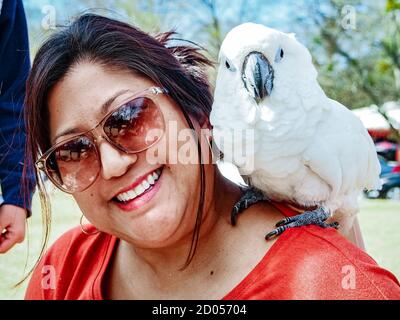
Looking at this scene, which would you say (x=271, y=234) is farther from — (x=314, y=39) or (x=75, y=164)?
(x=314, y=39)

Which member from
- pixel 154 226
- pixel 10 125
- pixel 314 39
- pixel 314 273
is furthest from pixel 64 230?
pixel 314 39

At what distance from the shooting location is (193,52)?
0.92m

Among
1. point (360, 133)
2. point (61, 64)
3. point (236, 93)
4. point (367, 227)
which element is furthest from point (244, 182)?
point (367, 227)

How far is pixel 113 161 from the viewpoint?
76 cm

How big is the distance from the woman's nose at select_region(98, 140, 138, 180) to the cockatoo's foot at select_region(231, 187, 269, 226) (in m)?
0.23

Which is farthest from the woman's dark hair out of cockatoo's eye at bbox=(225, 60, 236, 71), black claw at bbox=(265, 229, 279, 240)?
cockatoo's eye at bbox=(225, 60, 236, 71)

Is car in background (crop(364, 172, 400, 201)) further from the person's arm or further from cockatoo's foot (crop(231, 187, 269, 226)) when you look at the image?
the person's arm

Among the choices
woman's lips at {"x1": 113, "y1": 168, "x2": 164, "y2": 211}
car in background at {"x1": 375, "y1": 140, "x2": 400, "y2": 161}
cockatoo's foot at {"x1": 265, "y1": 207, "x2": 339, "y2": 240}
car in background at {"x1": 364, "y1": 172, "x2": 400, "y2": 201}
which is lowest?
car in background at {"x1": 364, "y1": 172, "x2": 400, "y2": 201}

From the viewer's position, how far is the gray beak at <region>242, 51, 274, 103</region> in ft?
3.45

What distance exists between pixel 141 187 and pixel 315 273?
1.01ft

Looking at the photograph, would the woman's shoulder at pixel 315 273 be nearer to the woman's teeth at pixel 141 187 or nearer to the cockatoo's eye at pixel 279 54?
the woman's teeth at pixel 141 187

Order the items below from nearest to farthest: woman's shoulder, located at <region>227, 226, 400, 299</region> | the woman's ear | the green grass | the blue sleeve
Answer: woman's shoulder, located at <region>227, 226, 400, 299</region> → the woman's ear → the blue sleeve → the green grass

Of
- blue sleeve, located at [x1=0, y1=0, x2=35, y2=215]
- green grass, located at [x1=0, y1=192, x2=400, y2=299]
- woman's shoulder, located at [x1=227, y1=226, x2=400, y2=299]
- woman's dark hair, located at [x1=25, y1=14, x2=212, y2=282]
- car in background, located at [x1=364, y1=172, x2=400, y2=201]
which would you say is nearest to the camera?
woman's shoulder, located at [x1=227, y1=226, x2=400, y2=299]
